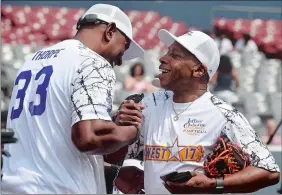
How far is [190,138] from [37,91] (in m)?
0.74

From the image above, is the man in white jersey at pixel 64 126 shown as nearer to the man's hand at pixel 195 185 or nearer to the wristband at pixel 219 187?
the man's hand at pixel 195 185

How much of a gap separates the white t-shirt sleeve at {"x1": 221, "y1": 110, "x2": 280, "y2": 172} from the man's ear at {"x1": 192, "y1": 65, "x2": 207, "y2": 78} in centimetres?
31

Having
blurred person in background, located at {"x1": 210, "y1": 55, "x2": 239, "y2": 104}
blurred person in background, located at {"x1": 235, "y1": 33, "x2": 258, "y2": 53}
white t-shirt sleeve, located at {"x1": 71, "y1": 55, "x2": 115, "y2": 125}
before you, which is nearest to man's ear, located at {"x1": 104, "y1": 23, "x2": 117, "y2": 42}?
white t-shirt sleeve, located at {"x1": 71, "y1": 55, "x2": 115, "y2": 125}

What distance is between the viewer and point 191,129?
11.4 feet

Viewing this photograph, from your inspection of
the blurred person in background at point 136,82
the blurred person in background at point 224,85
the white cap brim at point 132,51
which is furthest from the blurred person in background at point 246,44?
the white cap brim at point 132,51

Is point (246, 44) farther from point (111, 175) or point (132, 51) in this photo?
point (111, 175)

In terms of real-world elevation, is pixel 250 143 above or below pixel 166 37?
below

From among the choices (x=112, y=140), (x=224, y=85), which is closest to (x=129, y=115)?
(x=112, y=140)

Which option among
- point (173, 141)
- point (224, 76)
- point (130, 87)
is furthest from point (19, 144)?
point (130, 87)

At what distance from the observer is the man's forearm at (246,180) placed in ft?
11.0

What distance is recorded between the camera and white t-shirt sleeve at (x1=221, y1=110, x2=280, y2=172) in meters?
3.38

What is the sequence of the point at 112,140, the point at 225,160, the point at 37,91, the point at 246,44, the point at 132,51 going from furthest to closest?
the point at 246,44 → the point at 132,51 → the point at 225,160 → the point at 37,91 → the point at 112,140

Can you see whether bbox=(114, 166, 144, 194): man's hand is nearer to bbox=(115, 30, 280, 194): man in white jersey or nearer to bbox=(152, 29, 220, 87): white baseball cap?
bbox=(115, 30, 280, 194): man in white jersey

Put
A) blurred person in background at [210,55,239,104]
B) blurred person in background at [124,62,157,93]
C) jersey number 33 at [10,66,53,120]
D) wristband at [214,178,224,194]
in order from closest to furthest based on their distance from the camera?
jersey number 33 at [10,66,53,120], wristband at [214,178,224,194], blurred person in background at [210,55,239,104], blurred person in background at [124,62,157,93]
